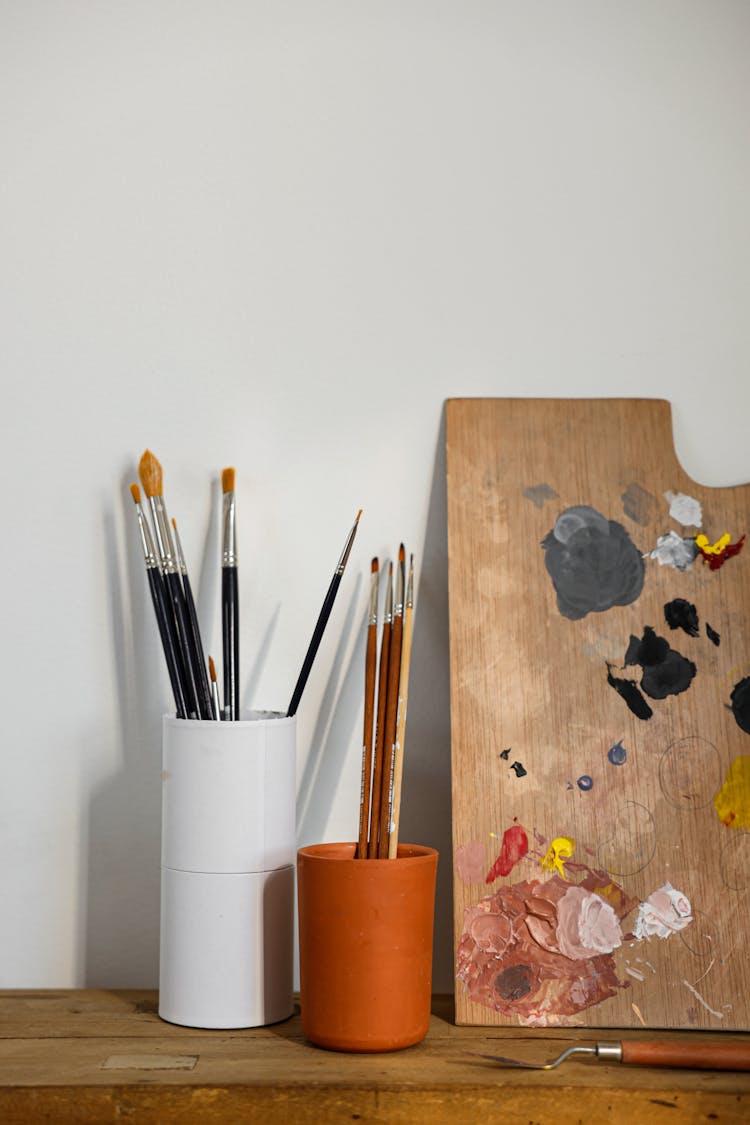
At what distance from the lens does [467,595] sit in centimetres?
83

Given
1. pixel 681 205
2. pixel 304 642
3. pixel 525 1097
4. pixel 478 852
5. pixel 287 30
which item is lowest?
pixel 525 1097

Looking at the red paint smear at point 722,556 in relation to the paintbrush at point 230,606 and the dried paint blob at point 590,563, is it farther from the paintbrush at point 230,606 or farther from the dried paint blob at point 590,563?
the paintbrush at point 230,606

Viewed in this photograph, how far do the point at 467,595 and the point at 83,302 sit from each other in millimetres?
445

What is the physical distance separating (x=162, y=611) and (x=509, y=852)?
345 mm

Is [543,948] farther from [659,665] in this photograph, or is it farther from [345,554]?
[345,554]

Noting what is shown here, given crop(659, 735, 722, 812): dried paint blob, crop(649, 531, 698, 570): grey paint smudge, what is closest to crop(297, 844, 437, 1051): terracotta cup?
crop(659, 735, 722, 812): dried paint blob

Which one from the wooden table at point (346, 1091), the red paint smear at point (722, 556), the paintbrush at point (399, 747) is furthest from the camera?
the red paint smear at point (722, 556)

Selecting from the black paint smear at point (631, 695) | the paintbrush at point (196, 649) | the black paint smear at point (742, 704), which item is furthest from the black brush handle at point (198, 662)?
the black paint smear at point (742, 704)

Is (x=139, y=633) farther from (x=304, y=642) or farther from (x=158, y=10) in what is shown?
(x=158, y=10)

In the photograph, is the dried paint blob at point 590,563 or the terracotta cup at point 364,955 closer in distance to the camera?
the terracotta cup at point 364,955

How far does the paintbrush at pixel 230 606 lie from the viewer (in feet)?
2.60

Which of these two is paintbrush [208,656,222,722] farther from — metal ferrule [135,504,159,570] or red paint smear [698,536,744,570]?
red paint smear [698,536,744,570]

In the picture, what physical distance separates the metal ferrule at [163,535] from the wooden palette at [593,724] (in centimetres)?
24

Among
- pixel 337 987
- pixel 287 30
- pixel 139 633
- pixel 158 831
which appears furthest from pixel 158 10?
pixel 337 987
